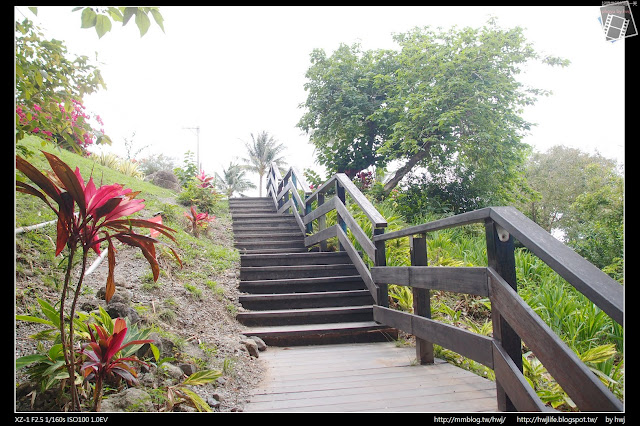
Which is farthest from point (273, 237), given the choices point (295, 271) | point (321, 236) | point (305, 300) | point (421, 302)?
point (421, 302)

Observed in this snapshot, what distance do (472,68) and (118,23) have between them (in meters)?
9.81

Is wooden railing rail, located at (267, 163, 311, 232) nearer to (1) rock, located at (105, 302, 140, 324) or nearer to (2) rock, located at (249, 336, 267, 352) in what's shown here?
(2) rock, located at (249, 336, 267, 352)

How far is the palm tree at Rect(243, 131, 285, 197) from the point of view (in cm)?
3331

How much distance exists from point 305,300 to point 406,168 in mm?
8054

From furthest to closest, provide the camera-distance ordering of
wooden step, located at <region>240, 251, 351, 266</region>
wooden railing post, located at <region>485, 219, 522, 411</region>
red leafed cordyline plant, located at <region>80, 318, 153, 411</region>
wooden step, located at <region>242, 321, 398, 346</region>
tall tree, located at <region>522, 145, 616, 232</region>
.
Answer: tall tree, located at <region>522, 145, 616, 232</region>, wooden step, located at <region>240, 251, 351, 266</region>, wooden step, located at <region>242, 321, 398, 346</region>, wooden railing post, located at <region>485, 219, 522, 411</region>, red leafed cordyline plant, located at <region>80, 318, 153, 411</region>

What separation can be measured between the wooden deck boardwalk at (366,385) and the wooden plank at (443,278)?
530 mm

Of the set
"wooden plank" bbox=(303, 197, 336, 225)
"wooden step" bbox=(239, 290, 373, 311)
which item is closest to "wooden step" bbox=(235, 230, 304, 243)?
"wooden plank" bbox=(303, 197, 336, 225)

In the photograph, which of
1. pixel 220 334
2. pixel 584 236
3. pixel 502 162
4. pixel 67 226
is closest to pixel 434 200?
pixel 502 162

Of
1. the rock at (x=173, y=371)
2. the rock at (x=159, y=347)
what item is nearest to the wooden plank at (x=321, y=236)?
the rock at (x=159, y=347)

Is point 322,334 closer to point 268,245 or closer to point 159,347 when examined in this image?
point 159,347

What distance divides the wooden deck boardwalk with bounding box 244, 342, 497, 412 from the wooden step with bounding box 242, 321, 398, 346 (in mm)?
272

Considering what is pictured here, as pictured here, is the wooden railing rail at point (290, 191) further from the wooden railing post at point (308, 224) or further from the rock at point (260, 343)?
the rock at point (260, 343)
